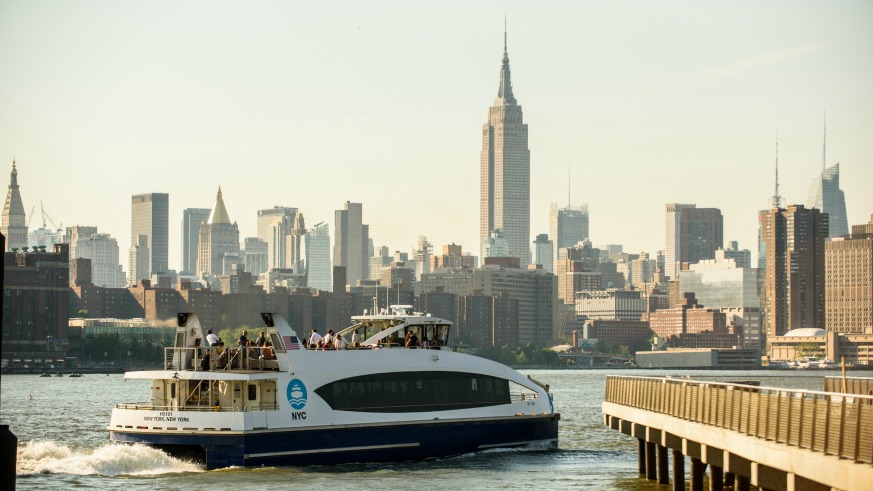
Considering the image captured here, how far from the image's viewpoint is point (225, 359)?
150ft

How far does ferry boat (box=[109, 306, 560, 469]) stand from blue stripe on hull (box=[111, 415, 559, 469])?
29mm

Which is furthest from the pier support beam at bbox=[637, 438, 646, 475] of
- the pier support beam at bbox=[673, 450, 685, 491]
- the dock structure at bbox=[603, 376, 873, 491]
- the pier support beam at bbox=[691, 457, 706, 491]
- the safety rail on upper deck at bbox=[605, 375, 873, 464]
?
the pier support beam at bbox=[691, 457, 706, 491]

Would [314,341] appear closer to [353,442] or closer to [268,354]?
[268,354]

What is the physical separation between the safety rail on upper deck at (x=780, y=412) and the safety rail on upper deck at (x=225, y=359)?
11.8m

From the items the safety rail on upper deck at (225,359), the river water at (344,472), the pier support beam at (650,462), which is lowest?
the river water at (344,472)

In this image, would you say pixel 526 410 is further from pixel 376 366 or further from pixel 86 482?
pixel 86 482

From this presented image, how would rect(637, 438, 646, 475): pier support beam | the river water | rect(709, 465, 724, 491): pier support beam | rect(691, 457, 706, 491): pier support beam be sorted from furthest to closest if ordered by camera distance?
rect(637, 438, 646, 475): pier support beam
the river water
rect(691, 457, 706, 491): pier support beam
rect(709, 465, 724, 491): pier support beam

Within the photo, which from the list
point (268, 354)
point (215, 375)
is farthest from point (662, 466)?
point (215, 375)

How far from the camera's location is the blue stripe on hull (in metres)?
43.6

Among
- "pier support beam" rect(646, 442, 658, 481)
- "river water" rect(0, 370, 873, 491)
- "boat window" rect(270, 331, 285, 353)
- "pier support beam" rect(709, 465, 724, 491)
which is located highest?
"boat window" rect(270, 331, 285, 353)

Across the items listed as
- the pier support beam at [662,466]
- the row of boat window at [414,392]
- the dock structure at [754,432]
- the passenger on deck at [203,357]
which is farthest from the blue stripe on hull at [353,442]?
the pier support beam at [662,466]

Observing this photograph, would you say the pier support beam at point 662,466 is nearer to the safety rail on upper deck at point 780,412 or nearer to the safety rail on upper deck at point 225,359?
the safety rail on upper deck at point 780,412

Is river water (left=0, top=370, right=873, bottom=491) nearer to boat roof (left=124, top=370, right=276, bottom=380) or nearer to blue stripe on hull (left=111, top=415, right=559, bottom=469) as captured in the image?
blue stripe on hull (left=111, top=415, right=559, bottom=469)

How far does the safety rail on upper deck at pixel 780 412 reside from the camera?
23609mm
